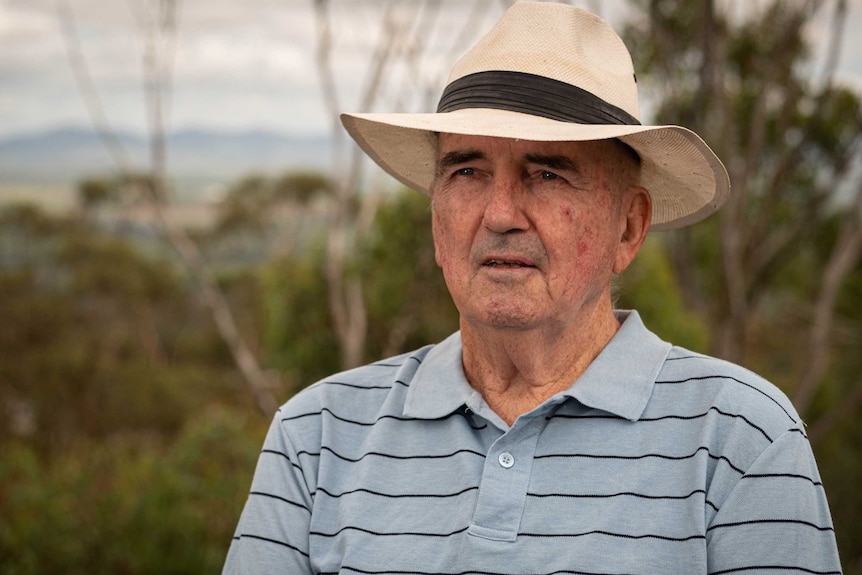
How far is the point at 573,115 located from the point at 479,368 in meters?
0.51

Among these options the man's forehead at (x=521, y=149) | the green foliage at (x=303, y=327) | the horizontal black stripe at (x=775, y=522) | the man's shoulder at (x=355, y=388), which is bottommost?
the green foliage at (x=303, y=327)

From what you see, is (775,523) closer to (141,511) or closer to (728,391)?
(728,391)

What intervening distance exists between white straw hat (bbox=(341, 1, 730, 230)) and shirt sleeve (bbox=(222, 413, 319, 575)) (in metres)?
0.66

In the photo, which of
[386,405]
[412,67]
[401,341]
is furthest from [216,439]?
[386,405]

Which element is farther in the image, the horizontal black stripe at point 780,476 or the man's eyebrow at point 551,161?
the man's eyebrow at point 551,161

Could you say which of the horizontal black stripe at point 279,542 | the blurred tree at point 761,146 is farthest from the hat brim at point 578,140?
the blurred tree at point 761,146

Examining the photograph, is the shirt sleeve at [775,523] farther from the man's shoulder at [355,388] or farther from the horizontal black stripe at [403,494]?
the man's shoulder at [355,388]

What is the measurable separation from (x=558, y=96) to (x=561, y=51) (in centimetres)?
9

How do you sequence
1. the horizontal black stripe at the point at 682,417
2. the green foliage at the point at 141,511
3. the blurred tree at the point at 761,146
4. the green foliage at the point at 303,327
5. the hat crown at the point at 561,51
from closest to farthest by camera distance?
the horizontal black stripe at the point at 682,417 → the hat crown at the point at 561,51 → the blurred tree at the point at 761,146 → the green foliage at the point at 141,511 → the green foliage at the point at 303,327

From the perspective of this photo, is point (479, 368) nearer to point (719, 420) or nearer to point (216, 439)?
point (719, 420)

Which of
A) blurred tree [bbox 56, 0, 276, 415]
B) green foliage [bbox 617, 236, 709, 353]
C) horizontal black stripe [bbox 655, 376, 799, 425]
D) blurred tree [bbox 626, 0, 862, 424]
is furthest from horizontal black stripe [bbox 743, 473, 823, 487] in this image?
green foliage [bbox 617, 236, 709, 353]

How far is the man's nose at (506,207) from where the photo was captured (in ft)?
5.04

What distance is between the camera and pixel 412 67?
4.54 metres

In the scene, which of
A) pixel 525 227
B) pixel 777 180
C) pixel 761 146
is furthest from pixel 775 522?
pixel 761 146
